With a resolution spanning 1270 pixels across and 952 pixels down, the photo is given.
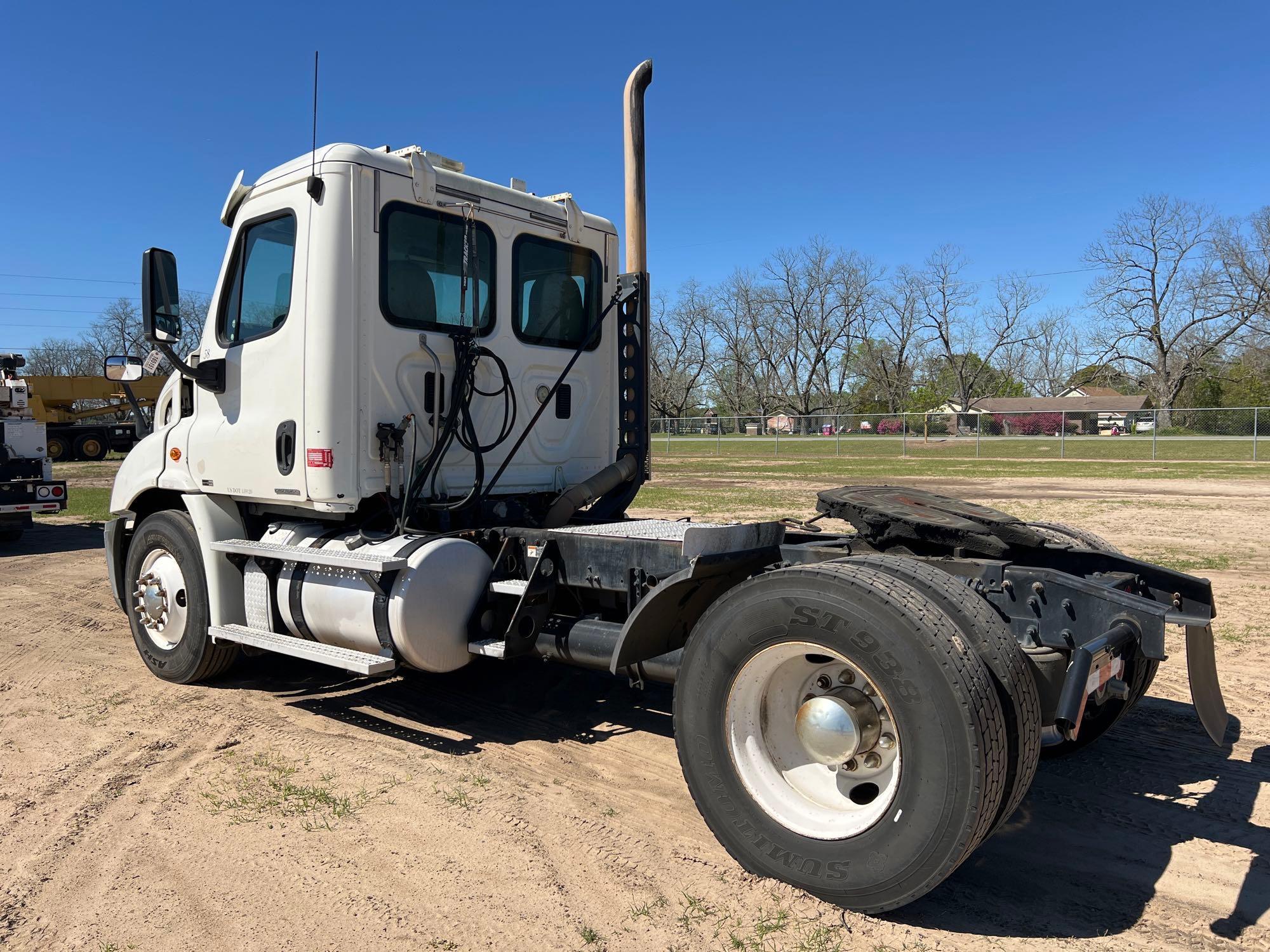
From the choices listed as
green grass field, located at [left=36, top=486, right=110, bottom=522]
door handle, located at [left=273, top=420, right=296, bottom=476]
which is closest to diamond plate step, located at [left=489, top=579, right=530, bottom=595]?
door handle, located at [left=273, top=420, right=296, bottom=476]

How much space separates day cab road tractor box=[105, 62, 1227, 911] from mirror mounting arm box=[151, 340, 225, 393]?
0.01m

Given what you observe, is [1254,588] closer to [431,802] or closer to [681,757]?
[681,757]

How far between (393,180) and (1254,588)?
8.07 meters

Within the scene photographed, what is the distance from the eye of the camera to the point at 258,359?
16.8 feet

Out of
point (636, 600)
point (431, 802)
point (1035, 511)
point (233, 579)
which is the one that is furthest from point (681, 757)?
point (1035, 511)

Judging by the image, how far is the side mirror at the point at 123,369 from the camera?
5918 mm

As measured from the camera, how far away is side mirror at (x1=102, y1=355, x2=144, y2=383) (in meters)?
5.92

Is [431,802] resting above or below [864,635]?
below

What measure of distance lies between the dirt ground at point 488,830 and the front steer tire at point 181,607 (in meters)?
Answer: 0.17

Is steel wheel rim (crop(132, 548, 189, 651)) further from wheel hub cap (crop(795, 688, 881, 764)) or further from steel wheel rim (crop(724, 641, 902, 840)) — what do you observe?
wheel hub cap (crop(795, 688, 881, 764))

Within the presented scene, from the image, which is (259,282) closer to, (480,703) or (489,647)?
(489,647)

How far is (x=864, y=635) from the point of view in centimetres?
292

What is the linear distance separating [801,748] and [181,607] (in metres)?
4.18

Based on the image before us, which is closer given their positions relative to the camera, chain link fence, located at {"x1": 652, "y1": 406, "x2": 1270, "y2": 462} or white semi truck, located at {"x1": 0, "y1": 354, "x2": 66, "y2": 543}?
white semi truck, located at {"x1": 0, "y1": 354, "x2": 66, "y2": 543}
